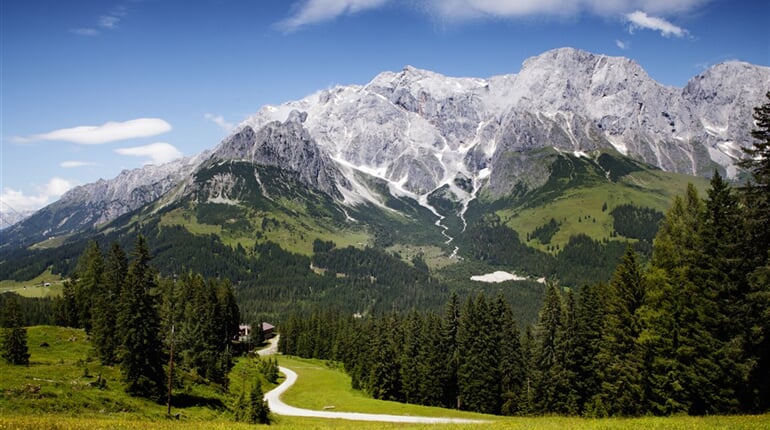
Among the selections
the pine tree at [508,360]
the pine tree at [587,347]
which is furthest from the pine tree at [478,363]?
the pine tree at [587,347]

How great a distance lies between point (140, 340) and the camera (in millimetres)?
49344

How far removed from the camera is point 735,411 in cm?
3519

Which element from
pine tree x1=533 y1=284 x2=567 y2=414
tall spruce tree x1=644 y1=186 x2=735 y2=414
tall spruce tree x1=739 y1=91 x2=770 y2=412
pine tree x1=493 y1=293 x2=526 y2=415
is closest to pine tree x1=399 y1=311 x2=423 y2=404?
pine tree x1=493 y1=293 x2=526 y2=415

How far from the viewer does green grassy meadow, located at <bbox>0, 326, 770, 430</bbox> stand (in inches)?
1115

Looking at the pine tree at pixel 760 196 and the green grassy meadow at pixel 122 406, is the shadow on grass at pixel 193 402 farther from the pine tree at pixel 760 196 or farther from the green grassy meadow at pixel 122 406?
the pine tree at pixel 760 196

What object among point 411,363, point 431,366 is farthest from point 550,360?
point 411,363

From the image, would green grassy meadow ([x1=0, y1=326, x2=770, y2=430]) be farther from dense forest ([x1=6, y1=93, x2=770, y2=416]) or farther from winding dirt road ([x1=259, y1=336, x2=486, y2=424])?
dense forest ([x1=6, y1=93, x2=770, y2=416])

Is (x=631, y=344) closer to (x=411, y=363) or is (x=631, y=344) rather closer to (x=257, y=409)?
(x=257, y=409)

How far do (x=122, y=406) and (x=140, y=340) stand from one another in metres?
8.25

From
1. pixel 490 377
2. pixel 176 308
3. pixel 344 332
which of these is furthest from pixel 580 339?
pixel 344 332

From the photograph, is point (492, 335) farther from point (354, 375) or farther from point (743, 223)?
point (743, 223)

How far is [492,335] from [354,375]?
116 feet

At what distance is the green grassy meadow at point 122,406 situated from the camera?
28.3 meters

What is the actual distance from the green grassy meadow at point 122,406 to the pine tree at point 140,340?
1.82 metres
